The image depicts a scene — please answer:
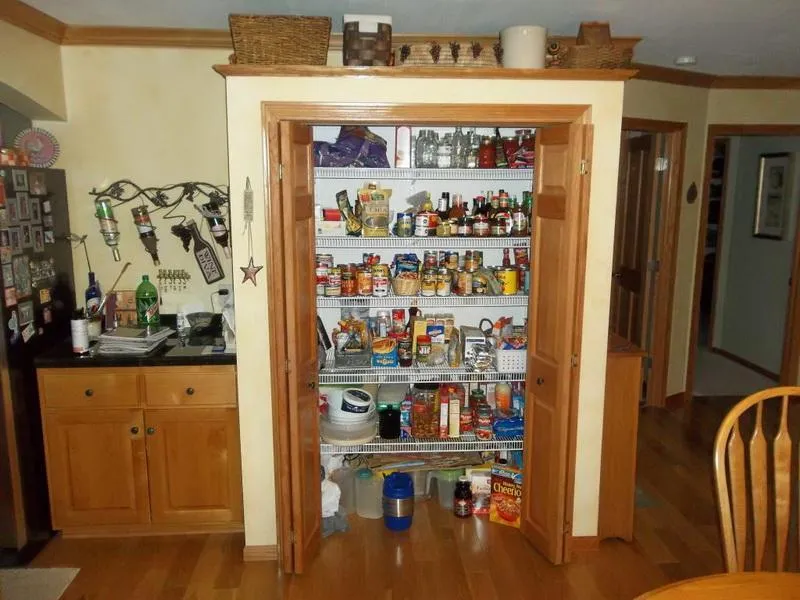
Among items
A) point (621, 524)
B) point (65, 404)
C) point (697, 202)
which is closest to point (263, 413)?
point (65, 404)

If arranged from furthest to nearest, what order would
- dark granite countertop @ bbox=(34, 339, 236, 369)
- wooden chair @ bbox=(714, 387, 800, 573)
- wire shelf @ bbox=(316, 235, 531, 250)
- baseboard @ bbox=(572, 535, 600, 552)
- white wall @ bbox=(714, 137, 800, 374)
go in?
white wall @ bbox=(714, 137, 800, 374) < wire shelf @ bbox=(316, 235, 531, 250) < baseboard @ bbox=(572, 535, 600, 552) < dark granite countertop @ bbox=(34, 339, 236, 369) < wooden chair @ bbox=(714, 387, 800, 573)

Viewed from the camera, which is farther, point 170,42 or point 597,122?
point 170,42

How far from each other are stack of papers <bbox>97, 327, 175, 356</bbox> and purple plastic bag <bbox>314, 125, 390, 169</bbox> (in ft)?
3.65

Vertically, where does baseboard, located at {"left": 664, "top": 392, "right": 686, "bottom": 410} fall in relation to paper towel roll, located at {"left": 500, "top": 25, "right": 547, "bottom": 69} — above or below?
below

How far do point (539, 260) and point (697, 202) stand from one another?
2165 millimetres

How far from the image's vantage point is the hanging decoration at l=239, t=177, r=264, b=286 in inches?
101

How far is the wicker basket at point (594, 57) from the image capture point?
255 cm

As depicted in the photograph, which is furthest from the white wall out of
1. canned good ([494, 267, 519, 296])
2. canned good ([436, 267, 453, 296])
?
canned good ([436, 267, 453, 296])

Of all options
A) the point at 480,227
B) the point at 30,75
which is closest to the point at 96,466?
the point at 30,75

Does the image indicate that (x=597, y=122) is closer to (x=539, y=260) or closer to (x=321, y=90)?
(x=539, y=260)

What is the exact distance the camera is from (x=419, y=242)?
316 cm

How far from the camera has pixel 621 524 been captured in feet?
9.84

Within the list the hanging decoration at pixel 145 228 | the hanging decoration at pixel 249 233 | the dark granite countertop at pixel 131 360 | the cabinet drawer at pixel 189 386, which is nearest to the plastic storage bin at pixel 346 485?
the cabinet drawer at pixel 189 386

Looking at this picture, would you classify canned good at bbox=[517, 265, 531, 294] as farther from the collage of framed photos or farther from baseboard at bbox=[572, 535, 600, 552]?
the collage of framed photos
